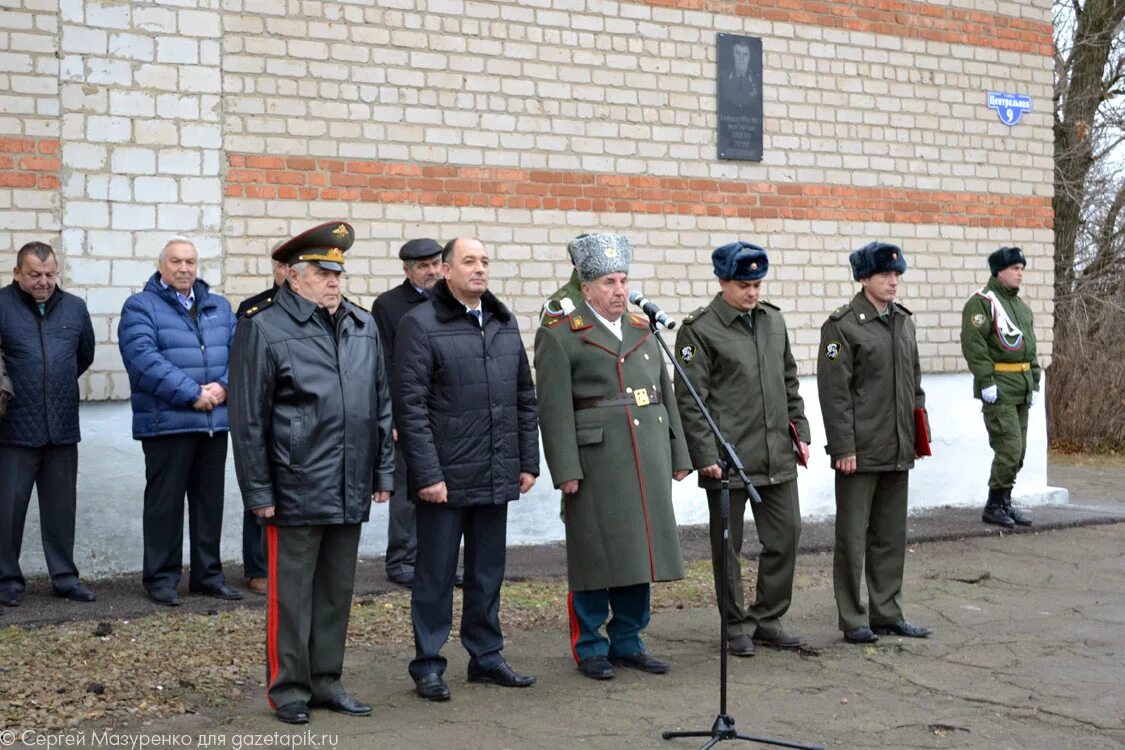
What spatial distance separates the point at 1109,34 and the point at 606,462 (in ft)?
62.5

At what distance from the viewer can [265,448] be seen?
588 centimetres

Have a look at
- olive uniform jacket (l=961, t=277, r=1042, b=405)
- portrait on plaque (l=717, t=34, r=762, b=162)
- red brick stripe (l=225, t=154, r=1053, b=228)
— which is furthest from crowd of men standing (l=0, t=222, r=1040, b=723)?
olive uniform jacket (l=961, t=277, r=1042, b=405)

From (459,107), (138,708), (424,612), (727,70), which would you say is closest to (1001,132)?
(727,70)

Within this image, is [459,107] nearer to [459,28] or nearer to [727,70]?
[459,28]

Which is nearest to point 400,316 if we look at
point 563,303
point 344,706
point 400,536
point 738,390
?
point 400,536

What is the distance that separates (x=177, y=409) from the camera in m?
8.18

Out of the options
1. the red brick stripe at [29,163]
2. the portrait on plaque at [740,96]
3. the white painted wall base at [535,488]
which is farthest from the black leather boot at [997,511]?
the red brick stripe at [29,163]

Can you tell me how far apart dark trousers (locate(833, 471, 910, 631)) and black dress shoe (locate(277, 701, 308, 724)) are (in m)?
3.08

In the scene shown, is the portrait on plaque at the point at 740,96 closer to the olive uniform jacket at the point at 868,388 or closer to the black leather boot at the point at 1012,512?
the black leather boot at the point at 1012,512

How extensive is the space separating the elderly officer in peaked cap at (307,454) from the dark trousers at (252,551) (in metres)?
2.64

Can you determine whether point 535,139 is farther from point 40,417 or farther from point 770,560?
point 770,560

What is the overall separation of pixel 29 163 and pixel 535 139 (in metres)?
3.64

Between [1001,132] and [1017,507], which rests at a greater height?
[1001,132]

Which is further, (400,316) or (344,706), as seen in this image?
(400,316)
